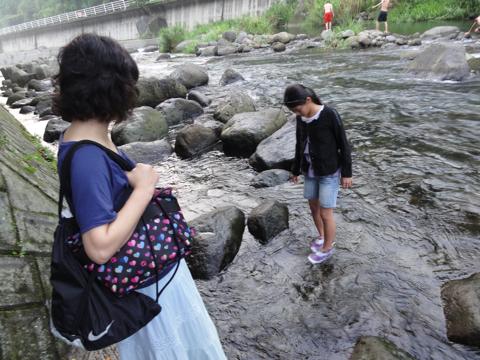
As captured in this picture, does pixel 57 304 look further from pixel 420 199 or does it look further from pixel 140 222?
pixel 420 199

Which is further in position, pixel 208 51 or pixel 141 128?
pixel 208 51

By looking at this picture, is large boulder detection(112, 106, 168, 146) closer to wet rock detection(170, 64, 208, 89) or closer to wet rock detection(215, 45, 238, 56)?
wet rock detection(170, 64, 208, 89)

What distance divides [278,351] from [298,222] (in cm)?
196

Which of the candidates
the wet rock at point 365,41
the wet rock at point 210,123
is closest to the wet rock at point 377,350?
the wet rock at point 210,123

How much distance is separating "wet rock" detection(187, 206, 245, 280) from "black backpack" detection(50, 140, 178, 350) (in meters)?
2.37

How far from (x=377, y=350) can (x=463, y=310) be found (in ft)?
2.81

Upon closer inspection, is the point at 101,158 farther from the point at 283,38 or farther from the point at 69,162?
the point at 283,38

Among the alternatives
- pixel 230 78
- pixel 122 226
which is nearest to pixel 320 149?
pixel 122 226

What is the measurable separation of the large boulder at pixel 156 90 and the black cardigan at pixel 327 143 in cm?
728

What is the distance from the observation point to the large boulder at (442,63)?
1011 centimetres

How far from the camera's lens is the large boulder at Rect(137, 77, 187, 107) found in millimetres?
10125

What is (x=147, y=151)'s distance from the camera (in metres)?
7.09

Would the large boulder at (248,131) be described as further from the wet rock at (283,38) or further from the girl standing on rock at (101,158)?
the wet rock at (283,38)

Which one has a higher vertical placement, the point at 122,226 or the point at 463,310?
the point at 122,226
